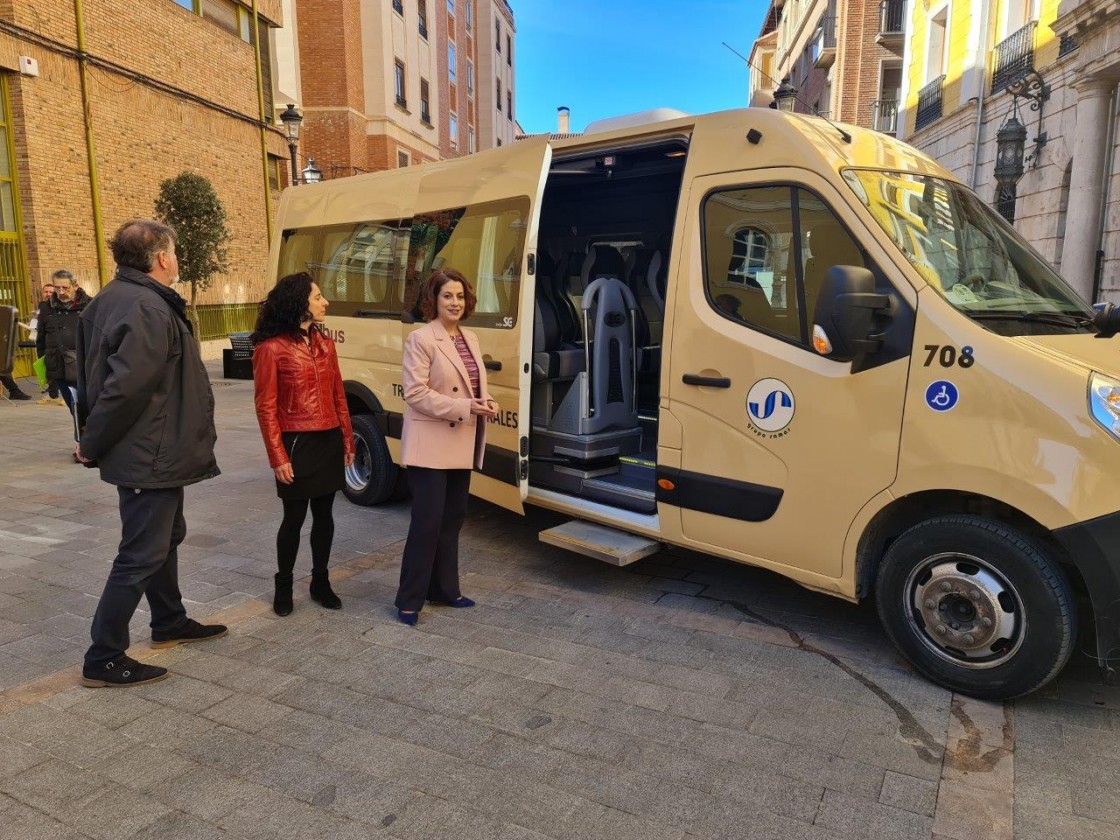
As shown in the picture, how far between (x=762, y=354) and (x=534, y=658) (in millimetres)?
1801

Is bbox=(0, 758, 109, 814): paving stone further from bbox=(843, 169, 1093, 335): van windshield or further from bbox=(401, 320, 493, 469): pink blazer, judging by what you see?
bbox=(843, 169, 1093, 335): van windshield

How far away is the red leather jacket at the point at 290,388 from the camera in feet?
13.2

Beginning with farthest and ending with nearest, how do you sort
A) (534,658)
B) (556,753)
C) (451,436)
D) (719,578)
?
(719,578), (451,436), (534,658), (556,753)

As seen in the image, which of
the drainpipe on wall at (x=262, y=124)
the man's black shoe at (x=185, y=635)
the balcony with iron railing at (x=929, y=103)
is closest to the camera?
the man's black shoe at (x=185, y=635)

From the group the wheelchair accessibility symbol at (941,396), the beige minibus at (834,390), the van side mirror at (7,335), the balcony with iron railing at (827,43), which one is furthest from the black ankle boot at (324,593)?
the balcony with iron railing at (827,43)

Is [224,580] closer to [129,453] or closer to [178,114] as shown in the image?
[129,453]

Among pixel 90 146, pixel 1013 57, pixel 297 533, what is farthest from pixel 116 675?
pixel 1013 57

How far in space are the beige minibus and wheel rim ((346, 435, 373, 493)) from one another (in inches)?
54.0

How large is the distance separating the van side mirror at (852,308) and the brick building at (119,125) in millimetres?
14590

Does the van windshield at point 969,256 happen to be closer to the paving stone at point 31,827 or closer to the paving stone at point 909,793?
the paving stone at point 909,793

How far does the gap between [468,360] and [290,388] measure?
3.01ft

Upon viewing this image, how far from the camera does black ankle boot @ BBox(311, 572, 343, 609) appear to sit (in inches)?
175

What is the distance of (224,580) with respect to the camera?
488 centimetres

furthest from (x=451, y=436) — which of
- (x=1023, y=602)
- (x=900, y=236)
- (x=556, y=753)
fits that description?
(x=1023, y=602)
